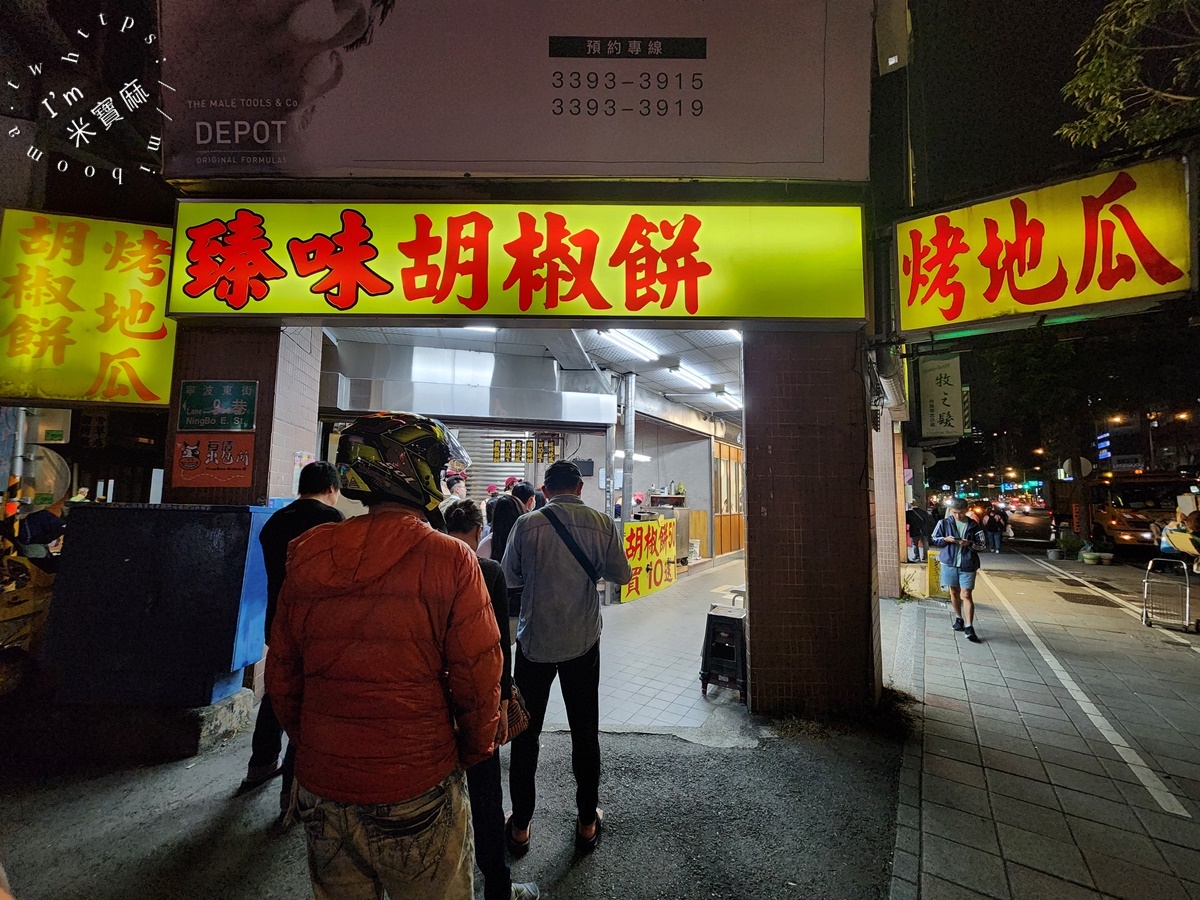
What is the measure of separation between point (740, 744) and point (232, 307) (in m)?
5.76

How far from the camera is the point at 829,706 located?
4.55 m

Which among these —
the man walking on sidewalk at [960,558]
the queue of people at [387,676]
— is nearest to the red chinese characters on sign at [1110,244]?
the man walking on sidewalk at [960,558]

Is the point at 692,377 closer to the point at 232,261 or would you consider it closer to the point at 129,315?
the point at 232,261

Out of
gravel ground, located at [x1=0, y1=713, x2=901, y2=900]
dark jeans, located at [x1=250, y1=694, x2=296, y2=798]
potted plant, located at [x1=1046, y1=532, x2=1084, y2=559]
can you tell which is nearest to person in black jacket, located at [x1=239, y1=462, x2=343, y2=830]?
dark jeans, located at [x1=250, y1=694, x2=296, y2=798]

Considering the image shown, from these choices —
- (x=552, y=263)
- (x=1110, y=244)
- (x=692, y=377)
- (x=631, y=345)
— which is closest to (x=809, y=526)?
(x=1110, y=244)

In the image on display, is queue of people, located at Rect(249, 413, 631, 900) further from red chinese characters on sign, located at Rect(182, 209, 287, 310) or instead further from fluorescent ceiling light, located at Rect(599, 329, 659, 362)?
fluorescent ceiling light, located at Rect(599, 329, 659, 362)

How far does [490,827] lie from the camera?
240 centimetres

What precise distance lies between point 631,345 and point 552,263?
4230mm

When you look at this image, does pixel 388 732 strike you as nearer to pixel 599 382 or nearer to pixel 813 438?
pixel 813 438

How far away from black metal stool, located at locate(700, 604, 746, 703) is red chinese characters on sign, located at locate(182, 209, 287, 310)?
5.35 m

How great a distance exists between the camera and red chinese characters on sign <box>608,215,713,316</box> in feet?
13.9

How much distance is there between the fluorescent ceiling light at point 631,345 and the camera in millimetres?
7768

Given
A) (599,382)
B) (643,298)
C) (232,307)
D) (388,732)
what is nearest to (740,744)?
(388,732)

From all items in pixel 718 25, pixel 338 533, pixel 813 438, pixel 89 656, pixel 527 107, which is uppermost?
pixel 718 25
